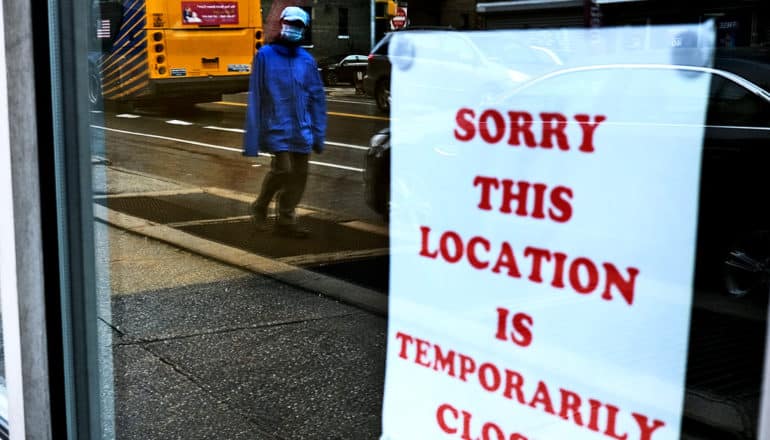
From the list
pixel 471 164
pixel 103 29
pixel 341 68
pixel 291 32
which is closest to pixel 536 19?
pixel 471 164

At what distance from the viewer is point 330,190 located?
4.20 m

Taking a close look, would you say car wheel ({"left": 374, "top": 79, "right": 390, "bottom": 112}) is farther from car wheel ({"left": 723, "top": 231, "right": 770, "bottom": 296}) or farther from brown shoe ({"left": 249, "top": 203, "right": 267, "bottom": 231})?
brown shoe ({"left": 249, "top": 203, "right": 267, "bottom": 231})

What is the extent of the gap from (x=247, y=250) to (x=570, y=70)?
4404 mm

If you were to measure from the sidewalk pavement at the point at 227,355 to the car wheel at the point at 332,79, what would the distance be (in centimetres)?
59

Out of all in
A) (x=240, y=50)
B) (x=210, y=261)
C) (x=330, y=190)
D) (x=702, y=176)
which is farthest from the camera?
(x=210, y=261)

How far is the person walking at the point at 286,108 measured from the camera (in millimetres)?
2342

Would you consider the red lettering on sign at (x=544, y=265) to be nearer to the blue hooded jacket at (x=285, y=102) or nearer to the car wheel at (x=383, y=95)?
the car wheel at (x=383, y=95)

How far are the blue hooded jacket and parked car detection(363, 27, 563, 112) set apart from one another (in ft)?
2.68

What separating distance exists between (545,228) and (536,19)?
323 mm

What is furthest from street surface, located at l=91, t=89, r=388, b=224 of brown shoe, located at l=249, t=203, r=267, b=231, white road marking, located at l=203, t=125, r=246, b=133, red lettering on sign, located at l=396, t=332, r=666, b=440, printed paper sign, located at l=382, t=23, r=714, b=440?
red lettering on sign, located at l=396, t=332, r=666, b=440

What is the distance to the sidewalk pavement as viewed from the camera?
2627 mm

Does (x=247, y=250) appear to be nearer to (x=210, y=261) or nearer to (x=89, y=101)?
(x=210, y=261)

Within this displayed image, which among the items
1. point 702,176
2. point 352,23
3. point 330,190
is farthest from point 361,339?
point 702,176

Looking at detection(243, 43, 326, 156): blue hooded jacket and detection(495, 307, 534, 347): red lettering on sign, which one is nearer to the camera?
detection(495, 307, 534, 347): red lettering on sign
